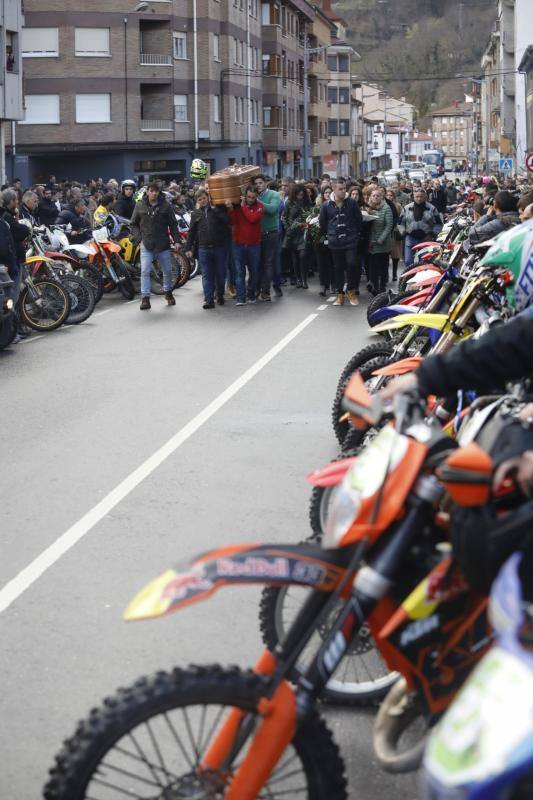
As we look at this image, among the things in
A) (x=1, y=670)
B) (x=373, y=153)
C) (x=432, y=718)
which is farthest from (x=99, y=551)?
(x=373, y=153)

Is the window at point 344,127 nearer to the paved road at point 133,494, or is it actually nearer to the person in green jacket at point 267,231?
the person in green jacket at point 267,231

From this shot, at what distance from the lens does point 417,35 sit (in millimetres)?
126438

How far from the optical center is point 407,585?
11.2 feet

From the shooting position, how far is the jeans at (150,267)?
19.3m

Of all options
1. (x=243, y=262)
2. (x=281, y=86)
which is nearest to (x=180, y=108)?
(x=281, y=86)

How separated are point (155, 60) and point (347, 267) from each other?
43.0 meters

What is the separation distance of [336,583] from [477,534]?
0.36 m

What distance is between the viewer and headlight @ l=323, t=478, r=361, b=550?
323cm

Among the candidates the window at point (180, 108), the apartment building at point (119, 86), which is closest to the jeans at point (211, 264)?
the apartment building at point (119, 86)

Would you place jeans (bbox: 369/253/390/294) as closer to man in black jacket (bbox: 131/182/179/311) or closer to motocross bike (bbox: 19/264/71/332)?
man in black jacket (bbox: 131/182/179/311)

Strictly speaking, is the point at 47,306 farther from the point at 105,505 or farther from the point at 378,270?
the point at 105,505

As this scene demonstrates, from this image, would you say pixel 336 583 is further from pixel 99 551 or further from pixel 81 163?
pixel 81 163

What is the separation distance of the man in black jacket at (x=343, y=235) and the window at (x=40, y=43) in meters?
40.4

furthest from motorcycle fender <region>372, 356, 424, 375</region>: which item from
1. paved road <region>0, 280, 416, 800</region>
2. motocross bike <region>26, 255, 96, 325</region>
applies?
motocross bike <region>26, 255, 96, 325</region>
